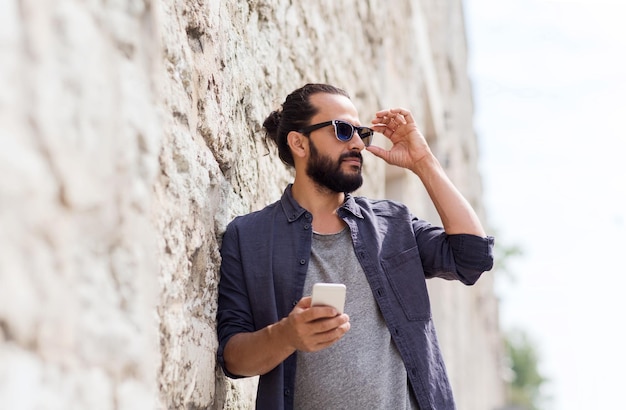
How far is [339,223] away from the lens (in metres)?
2.59

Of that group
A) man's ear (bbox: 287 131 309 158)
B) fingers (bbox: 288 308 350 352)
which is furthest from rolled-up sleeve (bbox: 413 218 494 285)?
fingers (bbox: 288 308 350 352)

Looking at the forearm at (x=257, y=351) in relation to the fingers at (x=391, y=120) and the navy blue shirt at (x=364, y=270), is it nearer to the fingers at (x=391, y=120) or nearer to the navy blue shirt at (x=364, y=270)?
the navy blue shirt at (x=364, y=270)

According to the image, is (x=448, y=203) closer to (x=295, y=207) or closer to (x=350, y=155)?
(x=350, y=155)

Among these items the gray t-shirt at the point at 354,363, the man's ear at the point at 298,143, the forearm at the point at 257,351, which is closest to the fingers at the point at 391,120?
the man's ear at the point at 298,143

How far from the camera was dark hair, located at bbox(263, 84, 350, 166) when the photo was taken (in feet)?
8.97

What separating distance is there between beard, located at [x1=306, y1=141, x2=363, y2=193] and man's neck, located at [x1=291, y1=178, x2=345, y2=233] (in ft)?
0.08

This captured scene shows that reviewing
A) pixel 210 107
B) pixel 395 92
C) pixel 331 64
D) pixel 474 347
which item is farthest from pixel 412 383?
pixel 474 347

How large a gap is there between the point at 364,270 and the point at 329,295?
18.7 inches

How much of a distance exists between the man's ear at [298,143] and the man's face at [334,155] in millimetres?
30

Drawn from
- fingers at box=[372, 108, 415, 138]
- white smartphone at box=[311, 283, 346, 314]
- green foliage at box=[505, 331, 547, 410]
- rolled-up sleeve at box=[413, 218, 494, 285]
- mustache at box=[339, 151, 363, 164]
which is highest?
fingers at box=[372, 108, 415, 138]

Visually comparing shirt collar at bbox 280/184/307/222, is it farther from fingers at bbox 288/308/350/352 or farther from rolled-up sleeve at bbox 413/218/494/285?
fingers at bbox 288/308/350/352

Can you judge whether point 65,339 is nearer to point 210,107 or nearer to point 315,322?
point 315,322

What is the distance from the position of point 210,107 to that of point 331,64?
1790 millimetres

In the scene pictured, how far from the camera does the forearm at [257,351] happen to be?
215cm
